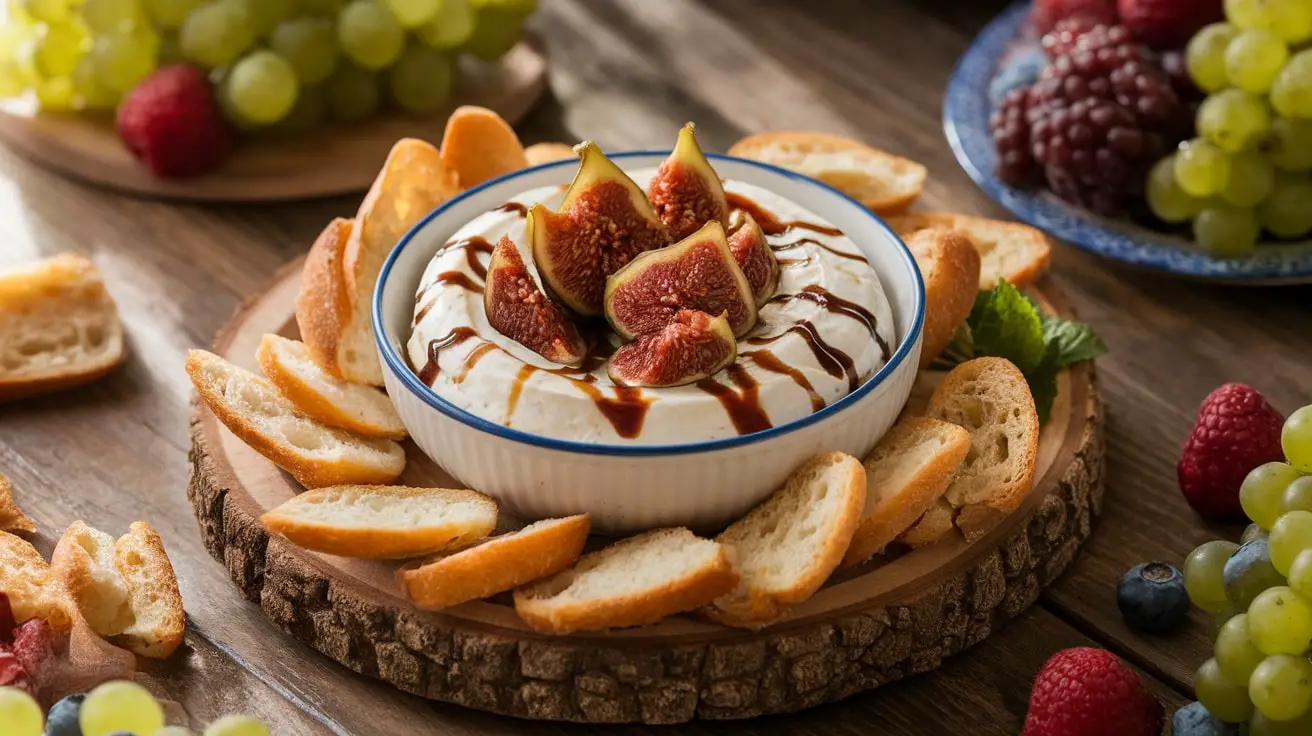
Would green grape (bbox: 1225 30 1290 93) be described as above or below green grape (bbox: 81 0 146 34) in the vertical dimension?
below

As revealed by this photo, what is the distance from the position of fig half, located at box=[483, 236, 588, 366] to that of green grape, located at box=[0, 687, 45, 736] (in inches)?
36.6

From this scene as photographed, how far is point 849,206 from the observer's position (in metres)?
2.82

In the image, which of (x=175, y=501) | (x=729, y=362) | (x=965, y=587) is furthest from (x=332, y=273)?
(x=965, y=587)

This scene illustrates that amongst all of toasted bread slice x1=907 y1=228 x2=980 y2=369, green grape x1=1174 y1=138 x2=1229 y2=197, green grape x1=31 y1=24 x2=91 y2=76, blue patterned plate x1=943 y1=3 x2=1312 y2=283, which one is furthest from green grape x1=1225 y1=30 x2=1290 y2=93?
green grape x1=31 y1=24 x2=91 y2=76

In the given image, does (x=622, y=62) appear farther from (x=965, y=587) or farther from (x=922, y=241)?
(x=965, y=587)

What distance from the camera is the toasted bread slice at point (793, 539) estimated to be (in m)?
2.22

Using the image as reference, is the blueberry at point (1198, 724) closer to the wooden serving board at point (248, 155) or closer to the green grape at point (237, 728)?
the green grape at point (237, 728)

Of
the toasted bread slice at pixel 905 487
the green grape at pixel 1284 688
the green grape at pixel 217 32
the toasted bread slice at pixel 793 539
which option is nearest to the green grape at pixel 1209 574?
the green grape at pixel 1284 688

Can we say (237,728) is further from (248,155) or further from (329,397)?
(248,155)

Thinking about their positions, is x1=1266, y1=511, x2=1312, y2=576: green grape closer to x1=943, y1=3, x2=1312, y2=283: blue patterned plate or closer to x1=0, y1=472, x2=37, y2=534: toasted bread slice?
x1=943, y1=3, x2=1312, y2=283: blue patterned plate

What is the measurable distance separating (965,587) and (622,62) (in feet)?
7.83

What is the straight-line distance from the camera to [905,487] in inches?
91.7

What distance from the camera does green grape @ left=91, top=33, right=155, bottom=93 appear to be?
141 inches

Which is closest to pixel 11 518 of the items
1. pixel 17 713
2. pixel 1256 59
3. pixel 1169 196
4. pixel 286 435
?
pixel 286 435
